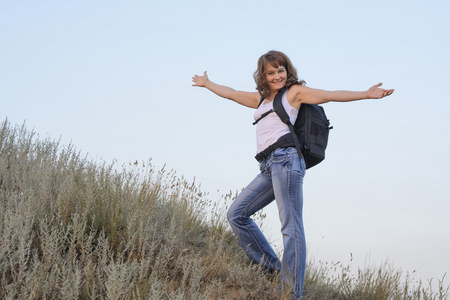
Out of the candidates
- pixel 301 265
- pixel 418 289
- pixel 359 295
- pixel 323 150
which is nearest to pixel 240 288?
pixel 301 265

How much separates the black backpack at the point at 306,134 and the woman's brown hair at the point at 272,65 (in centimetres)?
21

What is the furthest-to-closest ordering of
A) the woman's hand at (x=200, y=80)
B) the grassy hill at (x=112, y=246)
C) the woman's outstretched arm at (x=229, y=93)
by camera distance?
the woman's hand at (x=200, y=80)
the woman's outstretched arm at (x=229, y=93)
the grassy hill at (x=112, y=246)

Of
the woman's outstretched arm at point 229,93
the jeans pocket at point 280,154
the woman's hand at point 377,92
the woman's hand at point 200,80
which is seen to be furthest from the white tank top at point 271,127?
the woman's hand at point 200,80

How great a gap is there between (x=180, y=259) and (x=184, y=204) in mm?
2353

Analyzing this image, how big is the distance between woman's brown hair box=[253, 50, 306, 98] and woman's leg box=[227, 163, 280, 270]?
869 mm

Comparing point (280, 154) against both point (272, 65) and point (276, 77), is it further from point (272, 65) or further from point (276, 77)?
point (272, 65)

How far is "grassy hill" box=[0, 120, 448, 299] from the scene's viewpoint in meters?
4.01

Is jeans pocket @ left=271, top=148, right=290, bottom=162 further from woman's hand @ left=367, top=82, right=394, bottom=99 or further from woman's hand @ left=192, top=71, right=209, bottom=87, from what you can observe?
woman's hand @ left=192, top=71, right=209, bottom=87

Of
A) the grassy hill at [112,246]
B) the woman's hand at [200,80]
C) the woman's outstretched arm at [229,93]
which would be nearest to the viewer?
the grassy hill at [112,246]

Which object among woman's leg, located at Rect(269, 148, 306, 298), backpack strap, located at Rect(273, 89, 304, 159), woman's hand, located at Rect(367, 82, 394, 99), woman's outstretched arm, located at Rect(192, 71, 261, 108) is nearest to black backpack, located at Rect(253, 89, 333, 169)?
backpack strap, located at Rect(273, 89, 304, 159)

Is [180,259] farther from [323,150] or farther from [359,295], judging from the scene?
[359,295]

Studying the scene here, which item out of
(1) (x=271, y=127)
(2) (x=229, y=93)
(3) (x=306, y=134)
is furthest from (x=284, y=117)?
(2) (x=229, y=93)

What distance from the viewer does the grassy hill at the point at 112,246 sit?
13.1ft

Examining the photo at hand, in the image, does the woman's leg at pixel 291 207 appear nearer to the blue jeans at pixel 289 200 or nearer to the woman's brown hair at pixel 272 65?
the blue jeans at pixel 289 200
